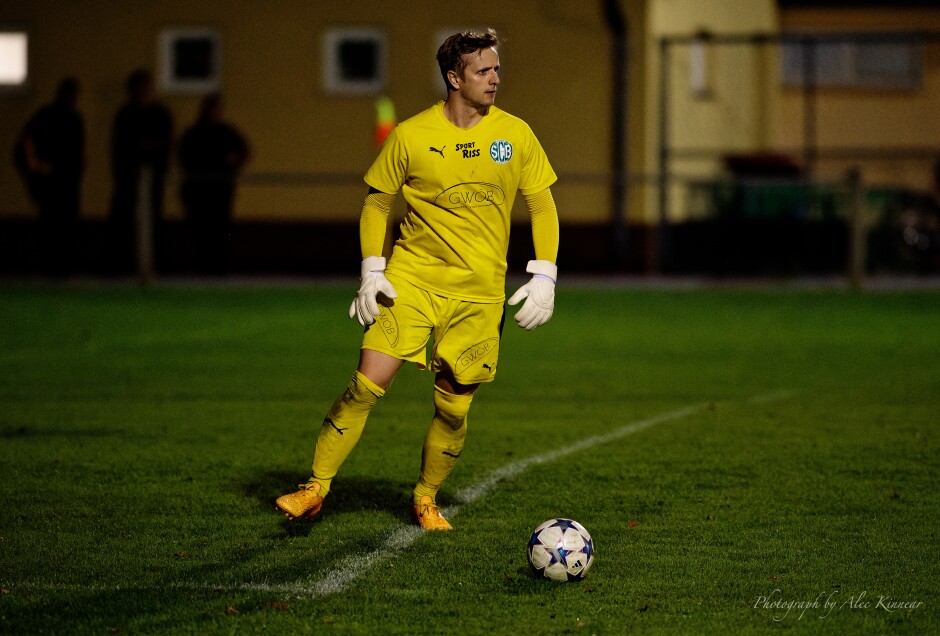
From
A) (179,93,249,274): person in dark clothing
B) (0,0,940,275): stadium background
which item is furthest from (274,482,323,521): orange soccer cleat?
(0,0,940,275): stadium background

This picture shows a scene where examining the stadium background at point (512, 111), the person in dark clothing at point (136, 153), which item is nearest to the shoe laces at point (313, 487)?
the person in dark clothing at point (136, 153)

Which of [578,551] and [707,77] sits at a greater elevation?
[707,77]

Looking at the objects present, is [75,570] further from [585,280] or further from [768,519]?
[585,280]

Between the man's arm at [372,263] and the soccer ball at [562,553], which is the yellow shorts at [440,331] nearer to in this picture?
the man's arm at [372,263]

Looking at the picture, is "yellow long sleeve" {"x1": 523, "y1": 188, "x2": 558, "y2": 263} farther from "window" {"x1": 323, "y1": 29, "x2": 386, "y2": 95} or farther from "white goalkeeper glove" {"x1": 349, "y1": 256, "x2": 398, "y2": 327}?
"window" {"x1": 323, "y1": 29, "x2": 386, "y2": 95}

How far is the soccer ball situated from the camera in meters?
5.28

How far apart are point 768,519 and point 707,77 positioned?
21134 mm

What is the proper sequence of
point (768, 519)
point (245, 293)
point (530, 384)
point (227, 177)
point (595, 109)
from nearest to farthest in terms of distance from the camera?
point (768, 519) → point (530, 384) → point (245, 293) → point (227, 177) → point (595, 109)

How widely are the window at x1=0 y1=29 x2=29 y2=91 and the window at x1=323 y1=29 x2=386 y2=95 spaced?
4.48 m

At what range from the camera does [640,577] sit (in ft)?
17.6

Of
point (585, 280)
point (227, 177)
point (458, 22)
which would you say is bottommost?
point (585, 280)

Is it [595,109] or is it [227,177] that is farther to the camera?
[595,109]

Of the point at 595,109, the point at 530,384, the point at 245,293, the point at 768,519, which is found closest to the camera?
the point at 768,519

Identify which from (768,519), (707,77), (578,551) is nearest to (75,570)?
(578,551)
